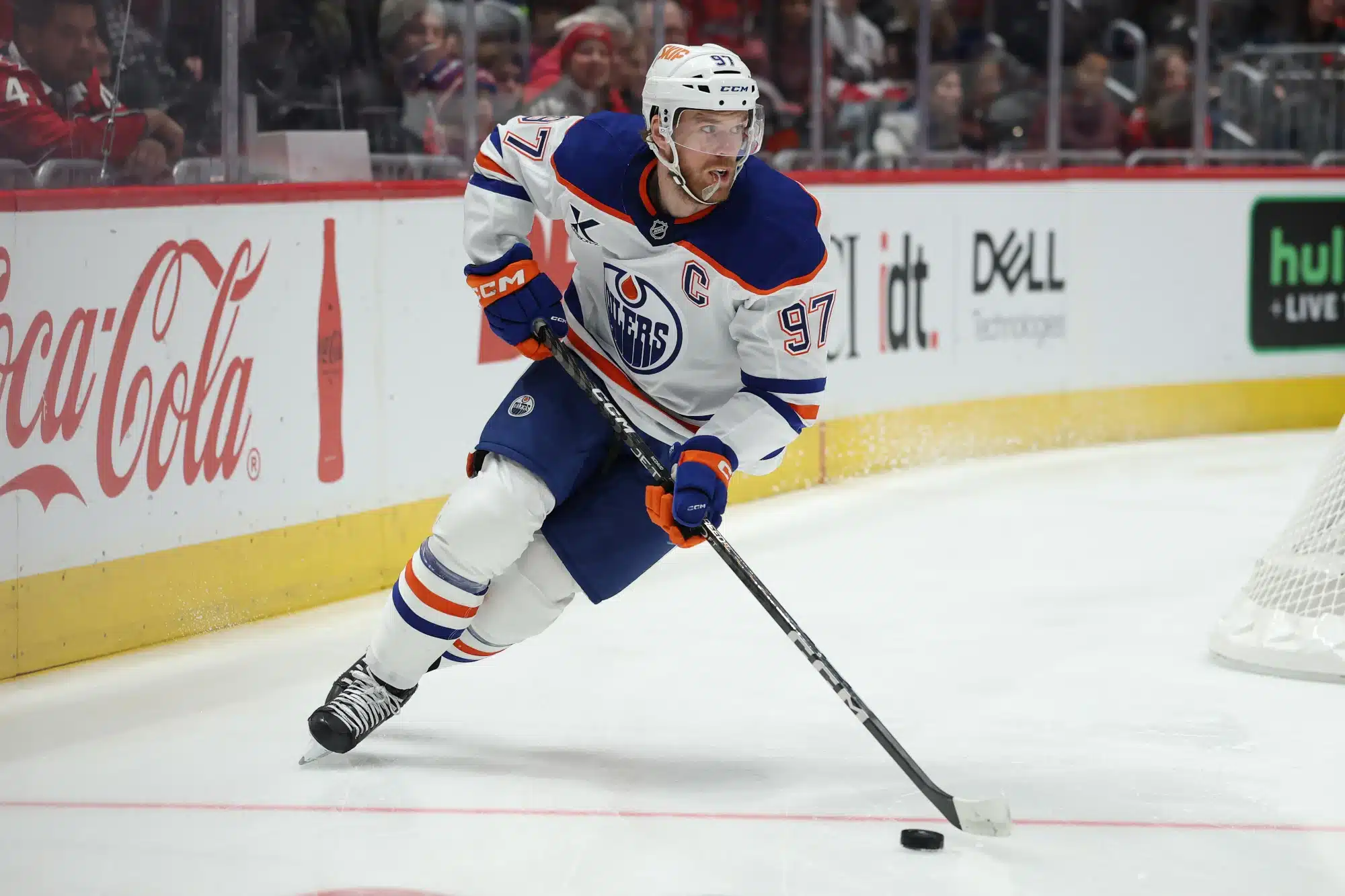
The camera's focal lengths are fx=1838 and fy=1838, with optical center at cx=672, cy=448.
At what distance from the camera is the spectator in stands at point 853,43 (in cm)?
720

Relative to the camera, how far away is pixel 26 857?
8.86 feet

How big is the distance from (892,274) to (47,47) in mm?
3712

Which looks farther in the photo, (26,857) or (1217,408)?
(1217,408)

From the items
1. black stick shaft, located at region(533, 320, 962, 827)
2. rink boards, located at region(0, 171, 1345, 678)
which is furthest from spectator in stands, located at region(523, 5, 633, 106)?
black stick shaft, located at region(533, 320, 962, 827)

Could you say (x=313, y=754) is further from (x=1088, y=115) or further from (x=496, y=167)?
(x=1088, y=115)

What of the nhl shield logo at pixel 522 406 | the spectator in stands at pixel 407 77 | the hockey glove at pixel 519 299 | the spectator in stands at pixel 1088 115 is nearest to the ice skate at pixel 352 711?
the nhl shield logo at pixel 522 406

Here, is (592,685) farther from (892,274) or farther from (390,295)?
(892,274)

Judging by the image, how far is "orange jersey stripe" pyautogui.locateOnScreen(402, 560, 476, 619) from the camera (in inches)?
123

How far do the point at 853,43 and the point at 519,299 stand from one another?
4.32 meters

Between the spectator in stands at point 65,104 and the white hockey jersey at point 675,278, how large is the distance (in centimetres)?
107

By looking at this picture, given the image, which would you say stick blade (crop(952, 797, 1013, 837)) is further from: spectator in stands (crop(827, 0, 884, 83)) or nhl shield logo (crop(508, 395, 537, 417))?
spectator in stands (crop(827, 0, 884, 83))

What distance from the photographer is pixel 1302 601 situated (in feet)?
13.0

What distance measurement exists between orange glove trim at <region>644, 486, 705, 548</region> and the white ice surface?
1.43ft

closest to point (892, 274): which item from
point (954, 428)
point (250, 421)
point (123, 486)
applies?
point (954, 428)
